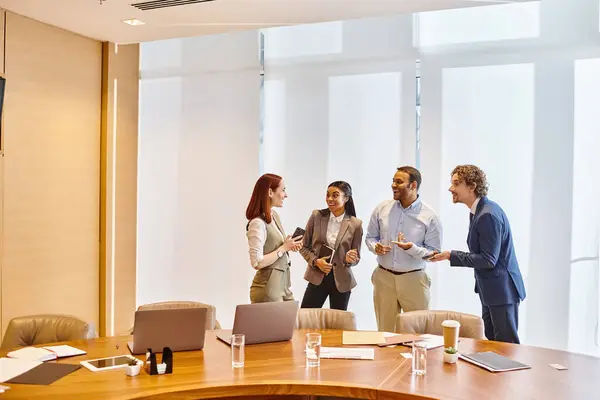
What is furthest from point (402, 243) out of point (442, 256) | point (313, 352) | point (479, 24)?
point (479, 24)

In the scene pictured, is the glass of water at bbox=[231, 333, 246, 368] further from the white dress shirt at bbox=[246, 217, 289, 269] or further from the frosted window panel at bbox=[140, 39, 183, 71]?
the frosted window panel at bbox=[140, 39, 183, 71]

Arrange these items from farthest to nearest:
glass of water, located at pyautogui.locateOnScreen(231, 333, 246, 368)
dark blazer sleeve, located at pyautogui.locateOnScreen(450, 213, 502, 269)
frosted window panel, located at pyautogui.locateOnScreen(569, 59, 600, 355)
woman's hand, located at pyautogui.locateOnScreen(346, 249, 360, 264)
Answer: frosted window panel, located at pyautogui.locateOnScreen(569, 59, 600, 355) < woman's hand, located at pyautogui.locateOnScreen(346, 249, 360, 264) < dark blazer sleeve, located at pyautogui.locateOnScreen(450, 213, 502, 269) < glass of water, located at pyautogui.locateOnScreen(231, 333, 246, 368)

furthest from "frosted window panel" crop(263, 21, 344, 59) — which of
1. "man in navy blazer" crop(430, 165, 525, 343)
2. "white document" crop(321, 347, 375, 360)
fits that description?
"white document" crop(321, 347, 375, 360)

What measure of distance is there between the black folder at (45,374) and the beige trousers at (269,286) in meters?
1.99

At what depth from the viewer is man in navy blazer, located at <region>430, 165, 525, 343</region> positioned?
4.18 metres

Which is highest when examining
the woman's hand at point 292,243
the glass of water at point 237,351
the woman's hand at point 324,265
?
the woman's hand at point 292,243

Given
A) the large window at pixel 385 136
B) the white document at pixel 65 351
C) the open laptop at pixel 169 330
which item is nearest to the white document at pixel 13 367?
the white document at pixel 65 351

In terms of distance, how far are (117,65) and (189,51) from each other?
32.2 inches

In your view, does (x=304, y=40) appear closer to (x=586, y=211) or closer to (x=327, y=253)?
(x=327, y=253)

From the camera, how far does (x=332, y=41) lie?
237 inches

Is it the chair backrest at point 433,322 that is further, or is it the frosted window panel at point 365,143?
the frosted window panel at point 365,143

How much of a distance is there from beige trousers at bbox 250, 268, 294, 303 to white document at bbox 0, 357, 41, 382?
2.04 metres

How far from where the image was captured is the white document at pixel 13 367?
98.4 inches

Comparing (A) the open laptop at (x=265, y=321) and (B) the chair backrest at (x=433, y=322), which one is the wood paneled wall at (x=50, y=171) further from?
(B) the chair backrest at (x=433, y=322)
